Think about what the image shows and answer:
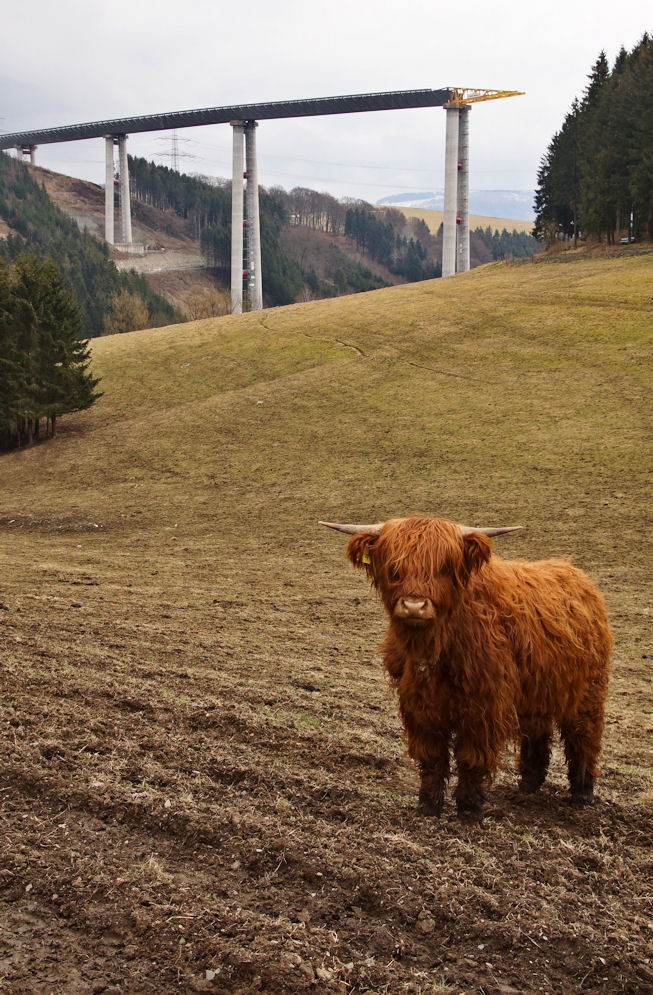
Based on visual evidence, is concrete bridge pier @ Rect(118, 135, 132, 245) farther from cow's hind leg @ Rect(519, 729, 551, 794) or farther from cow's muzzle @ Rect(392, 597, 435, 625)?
cow's muzzle @ Rect(392, 597, 435, 625)

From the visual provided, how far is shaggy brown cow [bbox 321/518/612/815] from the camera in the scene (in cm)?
542

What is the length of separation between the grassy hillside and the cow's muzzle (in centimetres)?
157

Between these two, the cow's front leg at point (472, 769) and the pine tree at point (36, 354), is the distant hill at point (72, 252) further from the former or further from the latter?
the cow's front leg at point (472, 769)

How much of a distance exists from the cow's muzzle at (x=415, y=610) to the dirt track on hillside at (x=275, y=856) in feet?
5.15

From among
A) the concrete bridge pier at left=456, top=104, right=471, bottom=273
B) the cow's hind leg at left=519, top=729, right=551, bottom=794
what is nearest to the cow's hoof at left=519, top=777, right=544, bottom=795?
the cow's hind leg at left=519, top=729, right=551, bottom=794

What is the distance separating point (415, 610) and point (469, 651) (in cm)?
75

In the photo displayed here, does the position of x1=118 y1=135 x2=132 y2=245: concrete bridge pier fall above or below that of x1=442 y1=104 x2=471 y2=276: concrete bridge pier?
above

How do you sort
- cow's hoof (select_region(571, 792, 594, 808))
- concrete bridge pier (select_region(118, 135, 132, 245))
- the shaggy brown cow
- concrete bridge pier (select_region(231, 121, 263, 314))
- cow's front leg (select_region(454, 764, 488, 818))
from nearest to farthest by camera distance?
the shaggy brown cow → cow's front leg (select_region(454, 764, 488, 818)) → cow's hoof (select_region(571, 792, 594, 808)) → concrete bridge pier (select_region(231, 121, 263, 314)) → concrete bridge pier (select_region(118, 135, 132, 245))

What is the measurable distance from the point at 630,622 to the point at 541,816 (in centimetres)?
923

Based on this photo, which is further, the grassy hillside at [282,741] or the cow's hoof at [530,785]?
the cow's hoof at [530,785]

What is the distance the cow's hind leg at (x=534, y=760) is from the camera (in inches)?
258

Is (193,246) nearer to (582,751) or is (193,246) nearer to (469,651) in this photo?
(582,751)

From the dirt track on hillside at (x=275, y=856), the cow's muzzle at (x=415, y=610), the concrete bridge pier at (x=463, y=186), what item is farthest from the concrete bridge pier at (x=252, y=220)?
the cow's muzzle at (x=415, y=610)

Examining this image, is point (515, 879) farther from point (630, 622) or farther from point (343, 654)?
point (630, 622)
